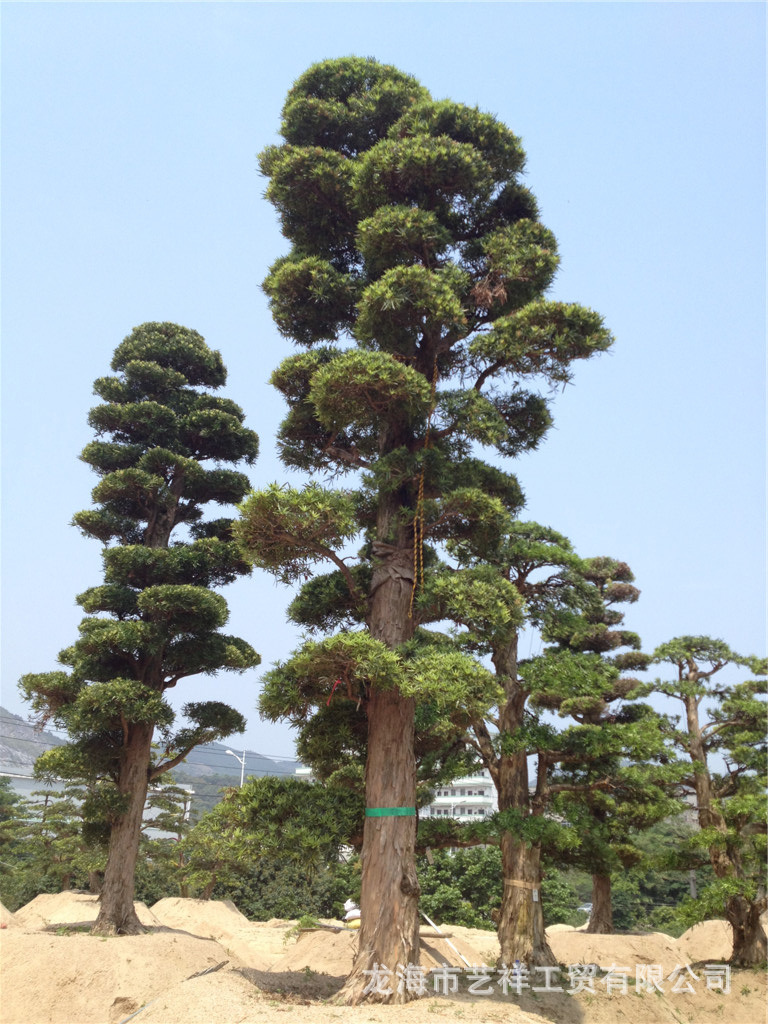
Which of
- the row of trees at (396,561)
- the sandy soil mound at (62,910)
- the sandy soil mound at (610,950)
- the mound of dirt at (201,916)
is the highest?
the row of trees at (396,561)

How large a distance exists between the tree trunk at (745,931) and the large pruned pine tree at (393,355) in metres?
7.67

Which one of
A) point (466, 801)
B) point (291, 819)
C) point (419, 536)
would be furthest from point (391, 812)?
point (466, 801)

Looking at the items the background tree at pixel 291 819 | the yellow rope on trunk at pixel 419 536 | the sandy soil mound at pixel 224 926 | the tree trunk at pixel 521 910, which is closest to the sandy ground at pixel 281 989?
the tree trunk at pixel 521 910

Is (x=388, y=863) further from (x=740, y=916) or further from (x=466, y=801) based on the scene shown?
(x=466, y=801)

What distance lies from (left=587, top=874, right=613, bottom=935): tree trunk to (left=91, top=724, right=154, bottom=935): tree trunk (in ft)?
30.3

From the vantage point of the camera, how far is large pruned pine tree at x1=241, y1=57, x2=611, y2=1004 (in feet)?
21.6

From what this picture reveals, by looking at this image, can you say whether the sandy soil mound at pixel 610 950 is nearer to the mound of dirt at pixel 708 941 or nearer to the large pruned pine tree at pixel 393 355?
the mound of dirt at pixel 708 941

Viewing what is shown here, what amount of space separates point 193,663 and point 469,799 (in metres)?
52.0

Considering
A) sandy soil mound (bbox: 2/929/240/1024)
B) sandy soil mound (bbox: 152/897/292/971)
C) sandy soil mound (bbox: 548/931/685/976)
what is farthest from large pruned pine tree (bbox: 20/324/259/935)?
sandy soil mound (bbox: 548/931/685/976)

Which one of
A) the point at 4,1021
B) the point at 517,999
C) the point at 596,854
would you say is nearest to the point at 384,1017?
the point at 517,999

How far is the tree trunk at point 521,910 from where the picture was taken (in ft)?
29.3

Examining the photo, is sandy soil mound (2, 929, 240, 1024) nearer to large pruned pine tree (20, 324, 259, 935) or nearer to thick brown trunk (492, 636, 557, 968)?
large pruned pine tree (20, 324, 259, 935)

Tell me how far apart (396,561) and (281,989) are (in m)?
4.13

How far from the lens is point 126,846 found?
1139 cm
